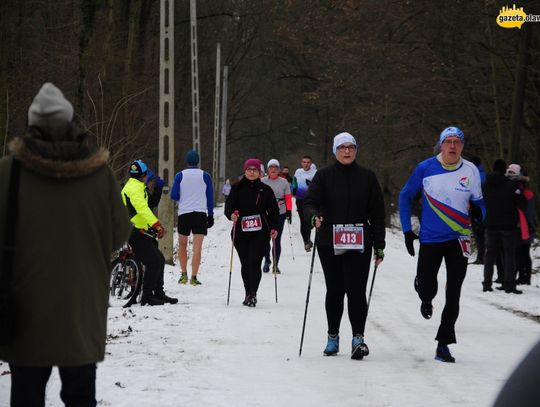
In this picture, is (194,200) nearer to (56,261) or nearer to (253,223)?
(253,223)

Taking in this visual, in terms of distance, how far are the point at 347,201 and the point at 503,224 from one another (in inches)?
283

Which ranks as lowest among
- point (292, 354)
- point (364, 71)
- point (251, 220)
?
point (292, 354)

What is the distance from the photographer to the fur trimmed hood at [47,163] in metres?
4.25

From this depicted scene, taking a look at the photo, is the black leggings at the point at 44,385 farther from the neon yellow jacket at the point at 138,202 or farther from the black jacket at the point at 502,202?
the black jacket at the point at 502,202

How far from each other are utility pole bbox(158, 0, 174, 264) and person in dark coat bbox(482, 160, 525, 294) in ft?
20.0

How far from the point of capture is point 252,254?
40.6 feet

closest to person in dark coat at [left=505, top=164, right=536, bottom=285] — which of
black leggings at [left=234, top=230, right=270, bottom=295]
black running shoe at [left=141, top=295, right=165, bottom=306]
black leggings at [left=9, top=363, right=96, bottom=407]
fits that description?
black leggings at [left=234, top=230, right=270, bottom=295]

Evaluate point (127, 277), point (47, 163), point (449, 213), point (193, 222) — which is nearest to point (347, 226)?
point (449, 213)

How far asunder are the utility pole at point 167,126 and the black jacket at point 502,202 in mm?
6052

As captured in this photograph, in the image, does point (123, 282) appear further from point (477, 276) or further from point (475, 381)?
point (477, 276)

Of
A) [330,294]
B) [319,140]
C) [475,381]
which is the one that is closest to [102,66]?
[330,294]
